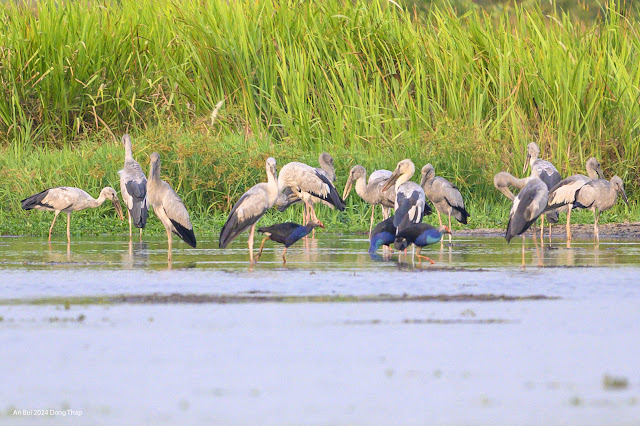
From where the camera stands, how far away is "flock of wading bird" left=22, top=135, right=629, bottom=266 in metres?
12.1

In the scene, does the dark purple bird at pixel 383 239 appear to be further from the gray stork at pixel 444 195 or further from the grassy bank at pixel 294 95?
the grassy bank at pixel 294 95

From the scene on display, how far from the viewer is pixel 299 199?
16.9 meters

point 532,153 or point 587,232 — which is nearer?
point 587,232

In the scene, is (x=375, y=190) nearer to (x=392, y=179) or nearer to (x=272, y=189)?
(x=392, y=179)

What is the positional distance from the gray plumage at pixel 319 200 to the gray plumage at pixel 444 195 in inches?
68.4

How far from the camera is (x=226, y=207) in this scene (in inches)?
→ 680

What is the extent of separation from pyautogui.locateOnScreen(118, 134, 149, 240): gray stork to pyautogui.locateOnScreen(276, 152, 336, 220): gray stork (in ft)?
6.41

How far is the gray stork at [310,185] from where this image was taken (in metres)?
15.9

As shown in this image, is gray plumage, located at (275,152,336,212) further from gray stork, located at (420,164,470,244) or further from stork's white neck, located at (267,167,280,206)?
stork's white neck, located at (267,167,280,206)

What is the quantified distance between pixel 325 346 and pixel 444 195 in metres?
8.52

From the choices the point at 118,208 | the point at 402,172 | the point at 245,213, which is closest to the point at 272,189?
the point at 245,213

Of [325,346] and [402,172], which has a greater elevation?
[402,172]

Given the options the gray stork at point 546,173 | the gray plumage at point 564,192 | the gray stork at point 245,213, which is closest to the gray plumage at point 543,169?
the gray stork at point 546,173

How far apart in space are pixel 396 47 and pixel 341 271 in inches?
391
